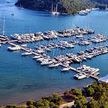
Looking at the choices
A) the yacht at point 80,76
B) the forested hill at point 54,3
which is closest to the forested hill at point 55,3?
the forested hill at point 54,3

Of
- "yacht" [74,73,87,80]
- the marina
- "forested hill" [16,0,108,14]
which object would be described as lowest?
"yacht" [74,73,87,80]

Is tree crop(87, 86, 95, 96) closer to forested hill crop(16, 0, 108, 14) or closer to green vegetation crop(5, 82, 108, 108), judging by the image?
green vegetation crop(5, 82, 108, 108)

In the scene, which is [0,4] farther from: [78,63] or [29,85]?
[29,85]

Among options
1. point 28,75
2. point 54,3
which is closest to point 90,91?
point 28,75

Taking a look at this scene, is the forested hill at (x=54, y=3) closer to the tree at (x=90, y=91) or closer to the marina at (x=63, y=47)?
the marina at (x=63, y=47)

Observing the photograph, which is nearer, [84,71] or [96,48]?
[84,71]

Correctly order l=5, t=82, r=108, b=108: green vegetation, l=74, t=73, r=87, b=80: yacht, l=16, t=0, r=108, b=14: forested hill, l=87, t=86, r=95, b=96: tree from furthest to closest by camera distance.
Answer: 1. l=16, t=0, r=108, b=14: forested hill
2. l=74, t=73, r=87, b=80: yacht
3. l=87, t=86, r=95, b=96: tree
4. l=5, t=82, r=108, b=108: green vegetation

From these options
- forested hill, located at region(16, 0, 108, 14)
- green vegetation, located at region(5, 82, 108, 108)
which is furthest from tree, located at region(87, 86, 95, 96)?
forested hill, located at region(16, 0, 108, 14)

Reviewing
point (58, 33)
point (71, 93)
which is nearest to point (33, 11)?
point (58, 33)
